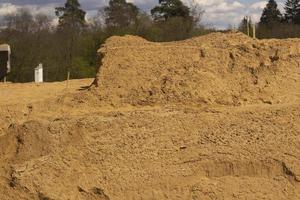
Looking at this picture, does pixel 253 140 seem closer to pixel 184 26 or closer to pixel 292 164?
pixel 292 164

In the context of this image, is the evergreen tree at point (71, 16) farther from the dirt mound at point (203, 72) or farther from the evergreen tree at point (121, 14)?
the dirt mound at point (203, 72)

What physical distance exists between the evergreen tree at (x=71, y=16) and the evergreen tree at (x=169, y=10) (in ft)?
21.4

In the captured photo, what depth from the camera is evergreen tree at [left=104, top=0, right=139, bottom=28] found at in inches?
1827

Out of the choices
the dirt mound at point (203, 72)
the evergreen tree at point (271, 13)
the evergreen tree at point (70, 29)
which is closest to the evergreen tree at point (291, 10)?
the evergreen tree at point (271, 13)

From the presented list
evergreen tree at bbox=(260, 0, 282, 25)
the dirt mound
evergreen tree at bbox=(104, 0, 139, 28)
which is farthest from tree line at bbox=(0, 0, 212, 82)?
the dirt mound

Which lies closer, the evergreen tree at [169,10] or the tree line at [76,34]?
the tree line at [76,34]

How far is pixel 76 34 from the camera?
4428 cm

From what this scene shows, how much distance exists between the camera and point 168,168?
682cm

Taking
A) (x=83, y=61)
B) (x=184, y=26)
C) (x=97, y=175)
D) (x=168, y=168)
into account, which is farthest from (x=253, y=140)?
(x=184, y=26)

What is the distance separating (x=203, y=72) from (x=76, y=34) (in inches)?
1462

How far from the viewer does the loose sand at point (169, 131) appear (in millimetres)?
6746

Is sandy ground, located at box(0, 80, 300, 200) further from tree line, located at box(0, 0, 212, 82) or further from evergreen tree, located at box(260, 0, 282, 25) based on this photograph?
evergreen tree, located at box(260, 0, 282, 25)

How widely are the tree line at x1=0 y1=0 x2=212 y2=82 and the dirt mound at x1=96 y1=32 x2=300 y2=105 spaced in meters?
22.1

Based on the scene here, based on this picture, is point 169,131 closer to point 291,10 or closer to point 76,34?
point 76,34
